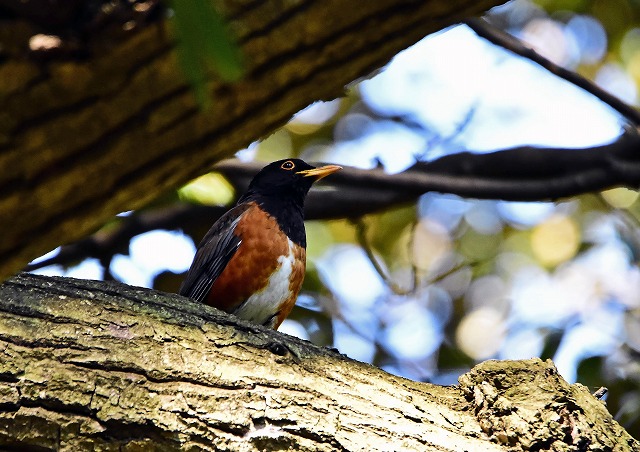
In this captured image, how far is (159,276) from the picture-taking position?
257 inches

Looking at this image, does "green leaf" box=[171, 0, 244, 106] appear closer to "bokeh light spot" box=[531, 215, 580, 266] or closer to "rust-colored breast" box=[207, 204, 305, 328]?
"rust-colored breast" box=[207, 204, 305, 328]

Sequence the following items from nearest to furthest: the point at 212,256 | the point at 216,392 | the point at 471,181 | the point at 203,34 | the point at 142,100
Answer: the point at 203,34
the point at 142,100
the point at 216,392
the point at 471,181
the point at 212,256

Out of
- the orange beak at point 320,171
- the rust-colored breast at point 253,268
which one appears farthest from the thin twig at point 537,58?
the rust-colored breast at point 253,268

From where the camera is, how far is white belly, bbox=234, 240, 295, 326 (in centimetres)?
550

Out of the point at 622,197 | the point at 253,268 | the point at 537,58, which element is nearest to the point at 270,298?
the point at 253,268

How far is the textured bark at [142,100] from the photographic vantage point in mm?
1392

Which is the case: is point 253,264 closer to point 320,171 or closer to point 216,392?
point 320,171

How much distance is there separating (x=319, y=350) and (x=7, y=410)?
1.35 meters

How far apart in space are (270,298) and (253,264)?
26 cm

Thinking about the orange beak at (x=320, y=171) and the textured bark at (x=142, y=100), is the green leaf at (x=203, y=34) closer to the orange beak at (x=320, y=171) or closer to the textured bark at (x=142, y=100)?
the textured bark at (x=142, y=100)

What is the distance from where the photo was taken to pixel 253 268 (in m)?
5.53

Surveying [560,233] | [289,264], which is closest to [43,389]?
[289,264]

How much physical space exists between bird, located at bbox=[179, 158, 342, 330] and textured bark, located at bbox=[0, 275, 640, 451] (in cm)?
173

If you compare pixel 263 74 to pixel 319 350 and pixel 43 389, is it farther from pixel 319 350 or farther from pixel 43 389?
pixel 319 350
